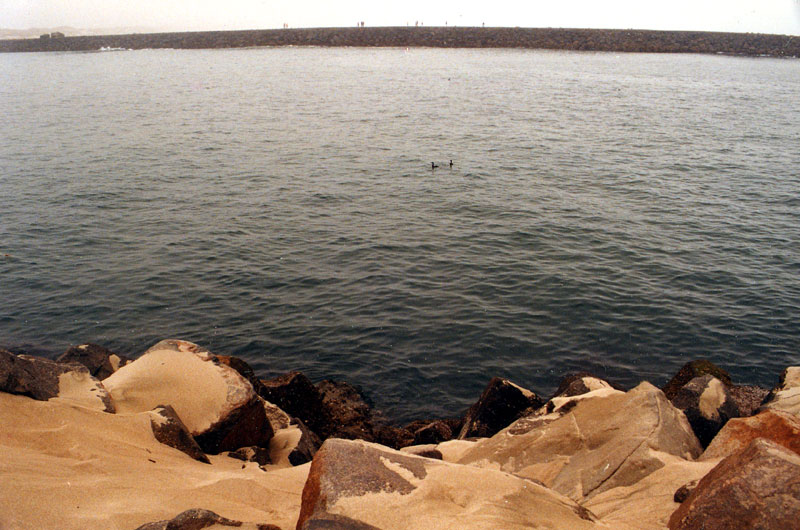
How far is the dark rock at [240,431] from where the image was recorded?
24.7 feet

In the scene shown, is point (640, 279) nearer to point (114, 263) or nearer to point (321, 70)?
point (114, 263)

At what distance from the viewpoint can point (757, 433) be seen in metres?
6.27

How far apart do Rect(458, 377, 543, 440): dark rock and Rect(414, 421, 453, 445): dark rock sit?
8.9 inches

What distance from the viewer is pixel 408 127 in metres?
34.4

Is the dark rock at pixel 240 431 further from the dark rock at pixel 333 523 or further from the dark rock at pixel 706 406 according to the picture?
the dark rock at pixel 706 406

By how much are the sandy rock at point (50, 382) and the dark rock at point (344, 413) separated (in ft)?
11.4

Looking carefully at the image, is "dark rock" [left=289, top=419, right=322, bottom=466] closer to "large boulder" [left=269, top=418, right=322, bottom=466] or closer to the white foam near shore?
"large boulder" [left=269, top=418, right=322, bottom=466]

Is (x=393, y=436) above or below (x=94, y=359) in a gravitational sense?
below

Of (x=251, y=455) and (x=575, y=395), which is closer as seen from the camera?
(x=251, y=455)

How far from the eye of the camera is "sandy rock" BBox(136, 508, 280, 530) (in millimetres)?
4254

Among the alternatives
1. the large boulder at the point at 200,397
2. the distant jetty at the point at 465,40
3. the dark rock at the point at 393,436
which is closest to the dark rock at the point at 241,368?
the large boulder at the point at 200,397

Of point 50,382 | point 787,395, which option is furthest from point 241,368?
point 787,395

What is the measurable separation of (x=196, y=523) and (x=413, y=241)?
1369cm

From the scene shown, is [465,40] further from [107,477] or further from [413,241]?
[107,477]
